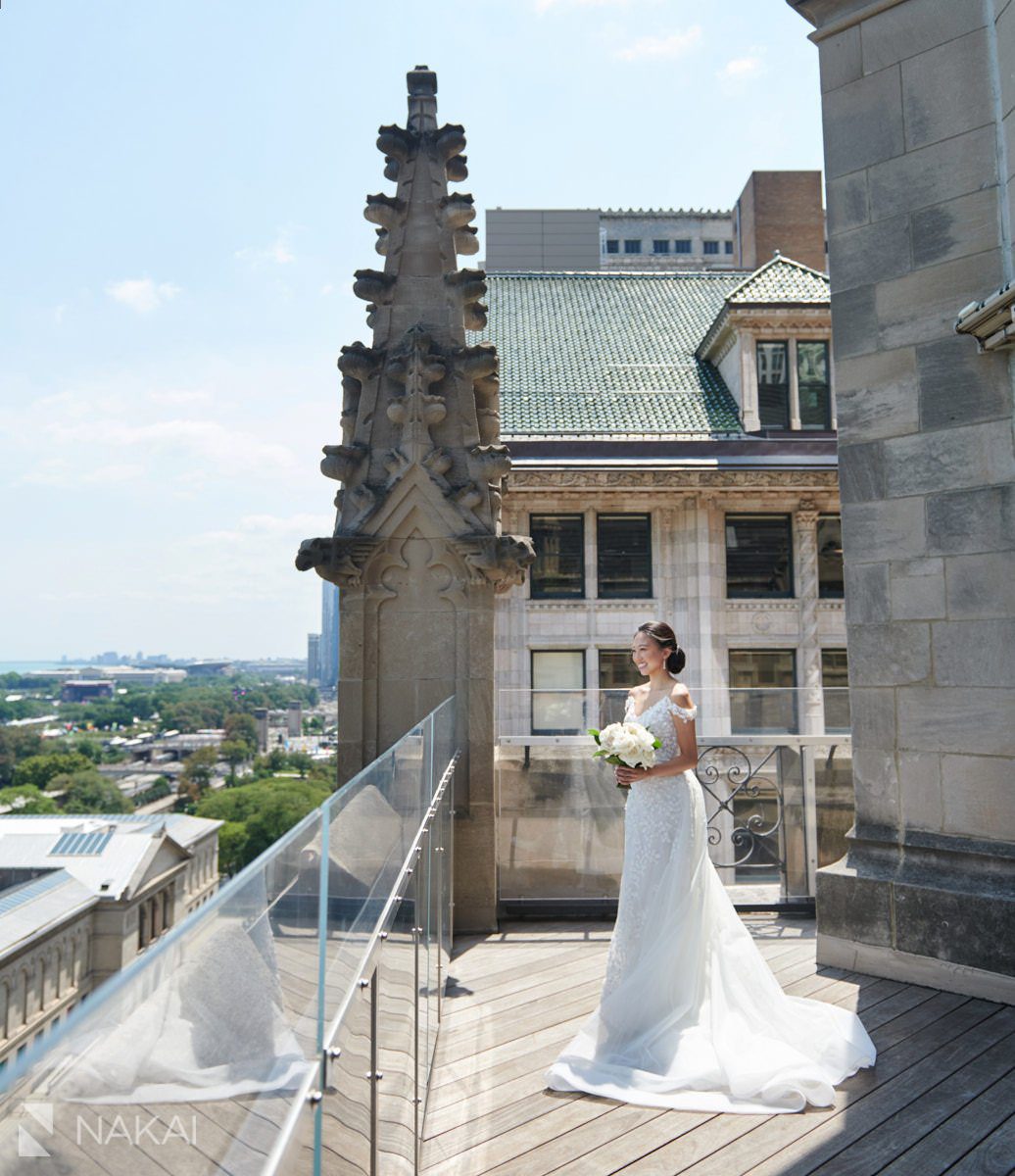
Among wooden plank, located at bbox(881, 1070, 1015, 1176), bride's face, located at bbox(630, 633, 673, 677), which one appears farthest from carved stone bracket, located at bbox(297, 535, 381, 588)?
wooden plank, located at bbox(881, 1070, 1015, 1176)

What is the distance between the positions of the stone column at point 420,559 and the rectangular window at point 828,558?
17078 mm

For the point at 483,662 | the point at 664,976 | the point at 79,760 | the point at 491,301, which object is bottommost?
the point at 79,760

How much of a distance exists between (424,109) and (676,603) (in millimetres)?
15592

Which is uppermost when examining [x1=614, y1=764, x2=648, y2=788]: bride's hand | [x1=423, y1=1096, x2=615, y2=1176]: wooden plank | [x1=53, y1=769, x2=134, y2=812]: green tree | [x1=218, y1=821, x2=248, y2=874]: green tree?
[x1=614, y1=764, x2=648, y2=788]: bride's hand

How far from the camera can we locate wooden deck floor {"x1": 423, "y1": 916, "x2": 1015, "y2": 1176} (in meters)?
3.39

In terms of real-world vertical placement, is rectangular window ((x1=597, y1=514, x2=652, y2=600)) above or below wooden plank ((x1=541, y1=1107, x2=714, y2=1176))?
above

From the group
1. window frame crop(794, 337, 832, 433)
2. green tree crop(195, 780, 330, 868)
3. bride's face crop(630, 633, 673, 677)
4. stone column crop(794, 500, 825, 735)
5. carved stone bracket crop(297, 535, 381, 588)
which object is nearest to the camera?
bride's face crop(630, 633, 673, 677)

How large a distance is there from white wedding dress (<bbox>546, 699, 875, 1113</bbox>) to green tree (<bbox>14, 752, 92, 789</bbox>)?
434ft

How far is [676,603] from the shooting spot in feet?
70.4

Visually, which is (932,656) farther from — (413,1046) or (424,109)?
(424,109)

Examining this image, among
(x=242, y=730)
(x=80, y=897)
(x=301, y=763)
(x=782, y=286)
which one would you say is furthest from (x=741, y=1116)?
(x=242, y=730)

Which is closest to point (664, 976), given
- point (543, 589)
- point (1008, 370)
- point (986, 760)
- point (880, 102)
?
point (986, 760)

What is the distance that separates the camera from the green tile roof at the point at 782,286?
2195cm

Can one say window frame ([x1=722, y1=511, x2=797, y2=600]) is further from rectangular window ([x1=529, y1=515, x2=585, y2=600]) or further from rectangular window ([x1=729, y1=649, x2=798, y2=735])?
rectangular window ([x1=729, y1=649, x2=798, y2=735])
